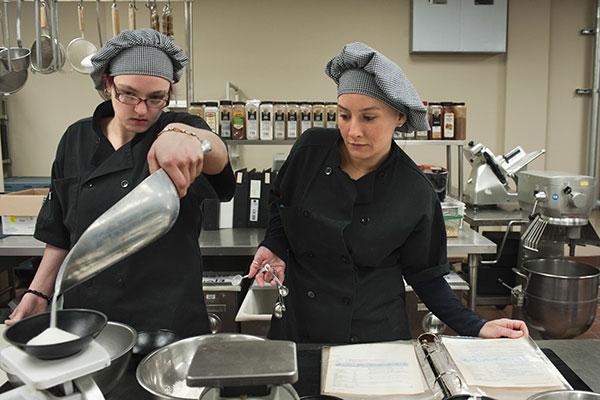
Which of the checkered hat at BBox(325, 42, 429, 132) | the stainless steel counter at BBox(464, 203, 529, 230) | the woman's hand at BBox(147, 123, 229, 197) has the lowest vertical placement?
the stainless steel counter at BBox(464, 203, 529, 230)

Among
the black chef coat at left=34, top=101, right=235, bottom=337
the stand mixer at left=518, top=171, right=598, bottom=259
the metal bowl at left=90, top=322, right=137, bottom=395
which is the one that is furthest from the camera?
the stand mixer at left=518, top=171, right=598, bottom=259

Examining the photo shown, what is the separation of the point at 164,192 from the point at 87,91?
4.35 meters

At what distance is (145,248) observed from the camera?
1290mm

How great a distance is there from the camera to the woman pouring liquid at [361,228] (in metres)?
1.34

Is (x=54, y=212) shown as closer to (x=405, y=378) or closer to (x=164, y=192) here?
(x=164, y=192)

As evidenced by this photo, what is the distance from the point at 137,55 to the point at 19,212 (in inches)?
77.7

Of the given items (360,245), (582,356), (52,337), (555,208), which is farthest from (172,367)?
(555,208)

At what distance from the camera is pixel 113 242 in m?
0.79

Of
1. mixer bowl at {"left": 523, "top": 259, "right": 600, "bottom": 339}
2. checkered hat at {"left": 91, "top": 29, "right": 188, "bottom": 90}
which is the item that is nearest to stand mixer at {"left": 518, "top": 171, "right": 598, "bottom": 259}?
mixer bowl at {"left": 523, "top": 259, "right": 600, "bottom": 339}

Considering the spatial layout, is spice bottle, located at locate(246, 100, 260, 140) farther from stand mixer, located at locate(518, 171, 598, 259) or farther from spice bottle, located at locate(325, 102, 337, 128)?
stand mixer, located at locate(518, 171, 598, 259)

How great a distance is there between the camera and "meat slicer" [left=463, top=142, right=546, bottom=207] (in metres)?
3.35

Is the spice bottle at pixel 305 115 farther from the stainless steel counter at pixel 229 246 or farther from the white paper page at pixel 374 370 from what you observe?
the white paper page at pixel 374 370

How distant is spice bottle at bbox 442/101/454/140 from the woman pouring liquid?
6.11ft

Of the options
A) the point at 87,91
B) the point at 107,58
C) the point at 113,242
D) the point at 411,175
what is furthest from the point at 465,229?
the point at 87,91
